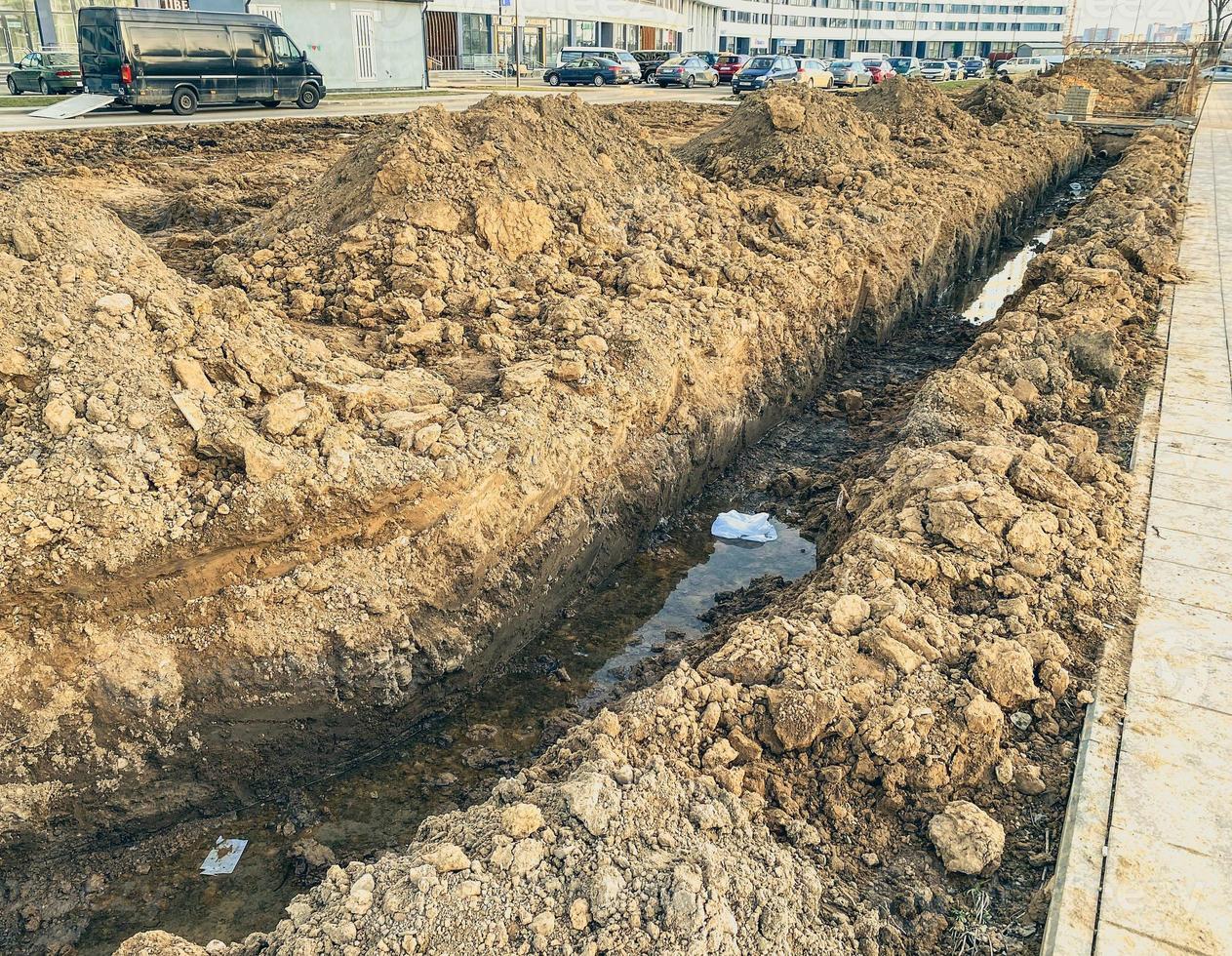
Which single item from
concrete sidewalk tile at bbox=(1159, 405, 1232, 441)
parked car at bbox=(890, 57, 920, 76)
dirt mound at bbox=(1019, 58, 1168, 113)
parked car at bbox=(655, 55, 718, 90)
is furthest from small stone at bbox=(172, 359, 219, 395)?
parked car at bbox=(890, 57, 920, 76)

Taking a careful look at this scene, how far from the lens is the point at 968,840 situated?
11.5 ft

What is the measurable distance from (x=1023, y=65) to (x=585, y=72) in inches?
1419

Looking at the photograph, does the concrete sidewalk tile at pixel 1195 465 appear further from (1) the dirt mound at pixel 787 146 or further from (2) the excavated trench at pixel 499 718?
(1) the dirt mound at pixel 787 146

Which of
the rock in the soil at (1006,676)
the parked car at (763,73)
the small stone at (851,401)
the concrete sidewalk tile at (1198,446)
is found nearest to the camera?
the rock in the soil at (1006,676)

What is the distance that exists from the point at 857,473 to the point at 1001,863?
3.82m

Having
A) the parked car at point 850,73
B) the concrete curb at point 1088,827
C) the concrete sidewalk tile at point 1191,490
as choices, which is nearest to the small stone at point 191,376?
the concrete curb at point 1088,827

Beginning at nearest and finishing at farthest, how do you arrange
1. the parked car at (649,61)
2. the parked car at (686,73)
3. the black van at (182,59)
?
the black van at (182,59), the parked car at (686,73), the parked car at (649,61)

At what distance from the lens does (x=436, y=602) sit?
16.7 ft

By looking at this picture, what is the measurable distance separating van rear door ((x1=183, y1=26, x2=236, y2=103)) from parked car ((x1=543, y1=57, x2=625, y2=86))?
16397 millimetres

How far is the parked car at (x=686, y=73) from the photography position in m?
35.0

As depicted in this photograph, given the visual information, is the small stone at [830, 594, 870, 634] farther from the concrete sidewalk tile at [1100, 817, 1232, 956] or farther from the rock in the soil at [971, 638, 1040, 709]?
the concrete sidewalk tile at [1100, 817, 1232, 956]

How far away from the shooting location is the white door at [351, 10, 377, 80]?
2669 centimetres

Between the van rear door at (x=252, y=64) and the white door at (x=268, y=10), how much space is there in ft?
18.4

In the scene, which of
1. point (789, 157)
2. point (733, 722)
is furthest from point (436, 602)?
point (789, 157)
